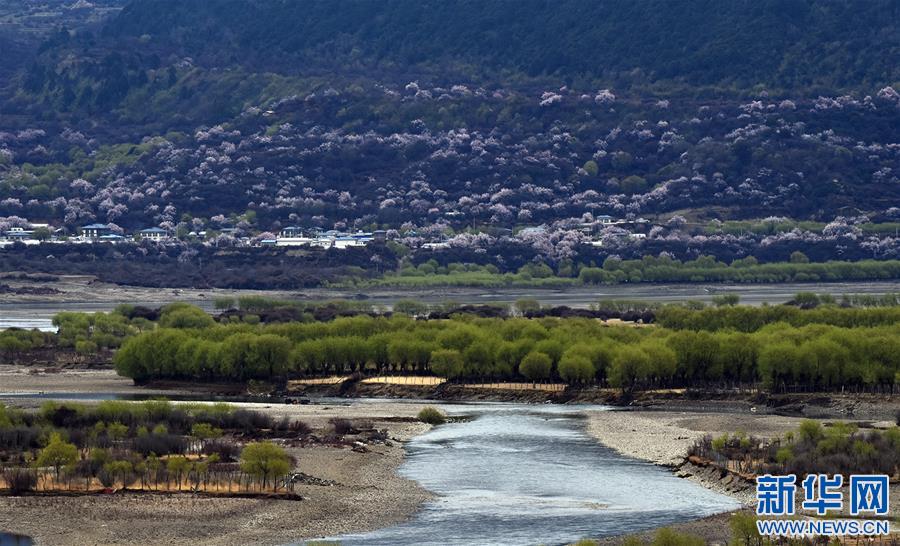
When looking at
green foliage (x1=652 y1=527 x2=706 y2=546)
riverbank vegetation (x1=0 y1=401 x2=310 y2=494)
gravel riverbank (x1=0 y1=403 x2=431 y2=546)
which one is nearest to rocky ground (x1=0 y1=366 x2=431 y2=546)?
gravel riverbank (x1=0 y1=403 x2=431 y2=546)

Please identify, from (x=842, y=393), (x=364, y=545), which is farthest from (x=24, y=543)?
(x=842, y=393)

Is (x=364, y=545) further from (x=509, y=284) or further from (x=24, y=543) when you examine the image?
(x=509, y=284)

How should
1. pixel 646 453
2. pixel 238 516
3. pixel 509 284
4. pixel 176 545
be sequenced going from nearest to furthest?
pixel 176 545
pixel 238 516
pixel 646 453
pixel 509 284

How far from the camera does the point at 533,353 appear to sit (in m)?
108

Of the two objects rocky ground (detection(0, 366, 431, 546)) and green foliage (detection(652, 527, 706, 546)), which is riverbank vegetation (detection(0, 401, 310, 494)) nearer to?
rocky ground (detection(0, 366, 431, 546))

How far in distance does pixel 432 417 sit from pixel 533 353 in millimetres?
16188

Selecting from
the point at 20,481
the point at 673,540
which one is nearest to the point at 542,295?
the point at 20,481

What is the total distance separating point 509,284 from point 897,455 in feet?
431

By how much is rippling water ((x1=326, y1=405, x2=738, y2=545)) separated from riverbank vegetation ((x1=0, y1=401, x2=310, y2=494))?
650cm

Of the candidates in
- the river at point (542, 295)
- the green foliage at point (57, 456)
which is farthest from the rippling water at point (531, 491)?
the river at point (542, 295)

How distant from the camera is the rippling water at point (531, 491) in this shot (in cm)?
5988

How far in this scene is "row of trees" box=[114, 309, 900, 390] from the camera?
100812 mm

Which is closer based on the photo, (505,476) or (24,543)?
(24,543)

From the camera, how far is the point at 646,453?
260 feet
